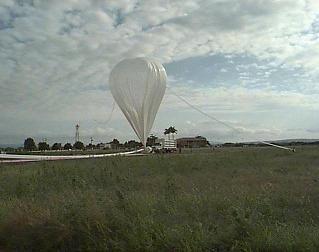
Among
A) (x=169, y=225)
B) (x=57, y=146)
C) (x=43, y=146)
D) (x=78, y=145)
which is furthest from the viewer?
(x=78, y=145)

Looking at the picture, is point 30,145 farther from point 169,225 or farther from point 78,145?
point 169,225

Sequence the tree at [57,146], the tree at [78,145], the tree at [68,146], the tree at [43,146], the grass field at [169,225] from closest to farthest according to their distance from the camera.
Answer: the grass field at [169,225], the tree at [43,146], the tree at [57,146], the tree at [68,146], the tree at [78,145]

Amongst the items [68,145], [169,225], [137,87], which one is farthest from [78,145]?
[169,225]

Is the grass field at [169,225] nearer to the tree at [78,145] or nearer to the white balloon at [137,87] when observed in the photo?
the white balloon at [137,87]

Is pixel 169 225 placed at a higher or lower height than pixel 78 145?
lower

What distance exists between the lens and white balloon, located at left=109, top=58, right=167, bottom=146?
34.7 m

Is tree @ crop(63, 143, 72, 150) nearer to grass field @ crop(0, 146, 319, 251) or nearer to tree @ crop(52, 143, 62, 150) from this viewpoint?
tree @ crop(52, 143, 62, 150)

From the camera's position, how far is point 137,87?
34.8 m

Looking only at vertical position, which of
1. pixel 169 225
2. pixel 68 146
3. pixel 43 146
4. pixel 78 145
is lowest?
pixel 169 225

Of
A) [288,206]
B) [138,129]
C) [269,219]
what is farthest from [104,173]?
[138,129]

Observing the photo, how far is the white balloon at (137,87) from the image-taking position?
114 feet

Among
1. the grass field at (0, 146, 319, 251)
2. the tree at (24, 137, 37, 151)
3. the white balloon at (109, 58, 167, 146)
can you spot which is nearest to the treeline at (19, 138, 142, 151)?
the tree at (24, 137, 37, 151)

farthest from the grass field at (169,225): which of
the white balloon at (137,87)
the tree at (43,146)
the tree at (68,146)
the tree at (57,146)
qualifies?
the tree at (68,146)

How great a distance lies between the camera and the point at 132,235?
7.83m
